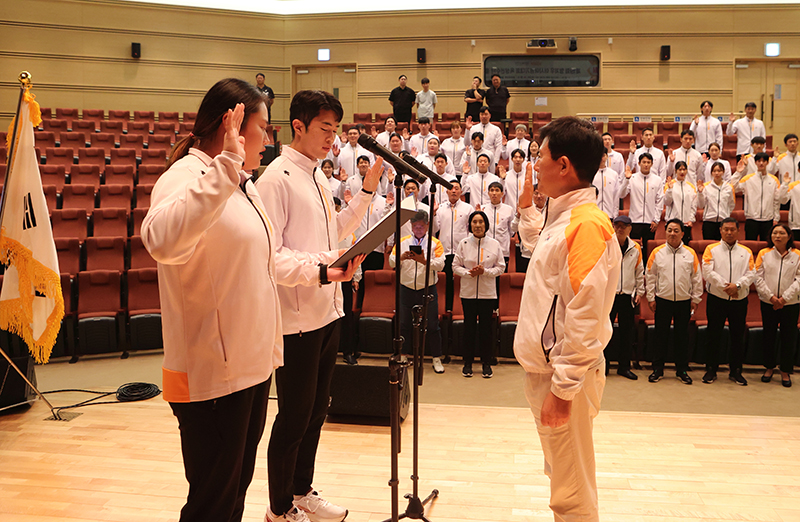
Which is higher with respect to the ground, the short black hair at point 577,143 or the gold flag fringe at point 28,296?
the short black hair at point 577,143

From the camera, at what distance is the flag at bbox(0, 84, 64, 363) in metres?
3.12

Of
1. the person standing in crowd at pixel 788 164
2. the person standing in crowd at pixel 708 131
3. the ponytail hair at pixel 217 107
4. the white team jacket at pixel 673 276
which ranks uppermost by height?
the person standing in crowd at pixel 708 131

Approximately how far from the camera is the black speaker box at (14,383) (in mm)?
3379

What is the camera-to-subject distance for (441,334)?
521cm

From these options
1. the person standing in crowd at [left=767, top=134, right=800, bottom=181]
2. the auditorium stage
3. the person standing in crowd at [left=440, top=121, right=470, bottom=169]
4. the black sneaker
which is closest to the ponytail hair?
the auditorium stage

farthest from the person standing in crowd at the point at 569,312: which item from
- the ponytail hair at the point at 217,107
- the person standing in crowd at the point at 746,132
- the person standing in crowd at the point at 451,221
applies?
the person standing in crowd at the point at 746,132

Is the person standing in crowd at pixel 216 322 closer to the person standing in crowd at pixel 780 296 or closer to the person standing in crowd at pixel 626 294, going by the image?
the person standing in crowd at pixel 626 294

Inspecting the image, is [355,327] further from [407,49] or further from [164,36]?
[164,36]

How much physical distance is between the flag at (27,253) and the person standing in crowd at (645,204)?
5774 millimetres

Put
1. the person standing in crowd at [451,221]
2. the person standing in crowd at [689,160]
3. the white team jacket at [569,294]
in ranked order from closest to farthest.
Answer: the white team jacket at [569,294]
the person standing in crowd at [451,221]
the person standing in crowd at [689,160]

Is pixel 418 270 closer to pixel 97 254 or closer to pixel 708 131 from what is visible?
pixel 97 254

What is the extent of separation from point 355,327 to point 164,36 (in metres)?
9.02

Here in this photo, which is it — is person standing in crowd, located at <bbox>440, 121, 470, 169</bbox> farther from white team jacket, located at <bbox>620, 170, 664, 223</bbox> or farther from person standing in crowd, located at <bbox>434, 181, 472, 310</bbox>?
white team jacket, located at <bbox>620, 170, 664, 223</bbox>

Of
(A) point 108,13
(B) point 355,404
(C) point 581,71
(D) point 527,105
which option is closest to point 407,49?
(D) point 527,105
